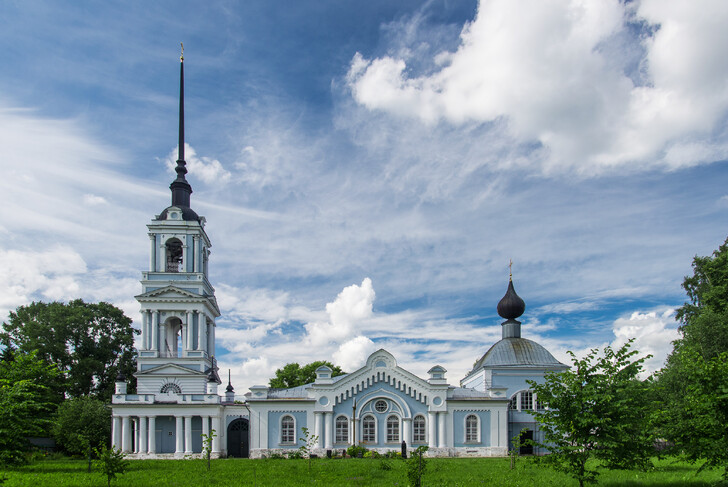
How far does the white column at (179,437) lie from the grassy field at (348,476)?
9.88 metres

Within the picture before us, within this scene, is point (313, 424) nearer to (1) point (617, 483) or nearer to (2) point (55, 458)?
(2) point (55, 458)

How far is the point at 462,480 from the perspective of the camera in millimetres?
21281

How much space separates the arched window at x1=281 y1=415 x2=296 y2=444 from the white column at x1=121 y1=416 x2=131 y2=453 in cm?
959

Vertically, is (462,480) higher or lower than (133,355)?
lower

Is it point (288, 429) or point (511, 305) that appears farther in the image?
point (511, 305)

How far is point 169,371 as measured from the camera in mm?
40781

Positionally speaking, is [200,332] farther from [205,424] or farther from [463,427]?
[463,427]

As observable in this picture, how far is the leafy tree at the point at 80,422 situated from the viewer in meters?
38.7

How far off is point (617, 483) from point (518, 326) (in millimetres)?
27371

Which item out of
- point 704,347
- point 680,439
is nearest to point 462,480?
point 680,439

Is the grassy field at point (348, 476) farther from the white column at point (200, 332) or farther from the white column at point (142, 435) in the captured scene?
the white column at point (200, 332)

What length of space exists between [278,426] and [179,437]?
6.29 m

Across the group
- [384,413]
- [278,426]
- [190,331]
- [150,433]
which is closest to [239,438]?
[278,426]

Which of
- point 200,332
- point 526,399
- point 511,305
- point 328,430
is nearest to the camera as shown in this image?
point 328,430
